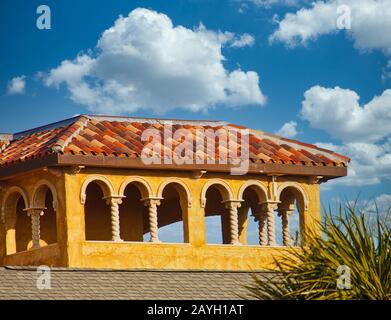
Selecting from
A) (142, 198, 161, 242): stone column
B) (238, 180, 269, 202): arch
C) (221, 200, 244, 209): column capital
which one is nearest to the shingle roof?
(142, 198, 161, 242): stone column

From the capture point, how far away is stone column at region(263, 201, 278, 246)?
1432 inches

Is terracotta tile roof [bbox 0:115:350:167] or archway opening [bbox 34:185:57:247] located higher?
terracotta tile roof [bbox 0:115:350:167]

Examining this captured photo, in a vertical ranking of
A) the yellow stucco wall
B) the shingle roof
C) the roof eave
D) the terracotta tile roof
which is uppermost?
the terracotta tile roof

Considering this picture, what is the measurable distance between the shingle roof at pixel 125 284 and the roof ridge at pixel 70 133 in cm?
432

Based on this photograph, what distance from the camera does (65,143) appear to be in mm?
33438

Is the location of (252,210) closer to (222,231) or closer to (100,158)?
(222,231)

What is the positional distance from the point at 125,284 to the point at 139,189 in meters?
6.97

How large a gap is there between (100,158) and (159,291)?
18.2 feet

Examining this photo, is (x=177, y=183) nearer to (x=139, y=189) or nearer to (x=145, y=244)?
(x=139, y=189)

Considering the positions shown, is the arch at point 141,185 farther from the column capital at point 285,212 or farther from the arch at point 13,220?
the column capital at point 285,212

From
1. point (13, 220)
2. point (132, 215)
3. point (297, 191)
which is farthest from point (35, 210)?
point (297, 191)

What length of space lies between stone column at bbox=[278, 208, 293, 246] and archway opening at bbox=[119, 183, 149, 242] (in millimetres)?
4051

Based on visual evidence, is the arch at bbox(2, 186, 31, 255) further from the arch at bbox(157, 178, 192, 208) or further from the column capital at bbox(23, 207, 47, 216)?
the arch at bbox(157, 178, 192, 208)

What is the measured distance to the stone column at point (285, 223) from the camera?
37.8 metres
